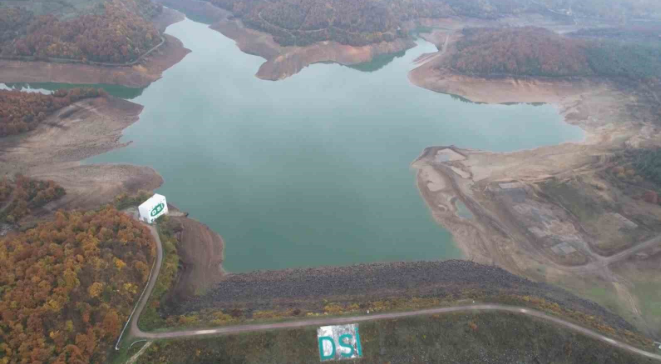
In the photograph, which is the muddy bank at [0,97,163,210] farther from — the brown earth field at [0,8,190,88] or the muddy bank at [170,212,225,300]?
the brown earth field at [0,8,190,88]

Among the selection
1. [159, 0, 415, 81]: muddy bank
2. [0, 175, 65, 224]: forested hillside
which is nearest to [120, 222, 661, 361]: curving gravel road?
[0, 175, 65, 224]: forested hillside

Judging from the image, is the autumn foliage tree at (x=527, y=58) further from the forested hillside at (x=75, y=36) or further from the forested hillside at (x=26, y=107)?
the forested hillside at (x=26, y=107)

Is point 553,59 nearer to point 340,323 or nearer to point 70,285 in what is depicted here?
point 340,323

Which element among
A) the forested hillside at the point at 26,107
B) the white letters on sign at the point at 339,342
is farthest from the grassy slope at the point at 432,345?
the forested hillside at the point at 26,107

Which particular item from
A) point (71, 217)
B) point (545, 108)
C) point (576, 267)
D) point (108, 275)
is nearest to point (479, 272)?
point (576, 267)

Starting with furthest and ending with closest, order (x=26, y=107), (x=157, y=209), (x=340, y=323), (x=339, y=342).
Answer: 1. (x=26, y=107)
2. (x=157, y=209)
3. (x=340, y=323)
4. (x=339, y=342)

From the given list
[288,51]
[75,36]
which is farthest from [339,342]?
[75,36]
